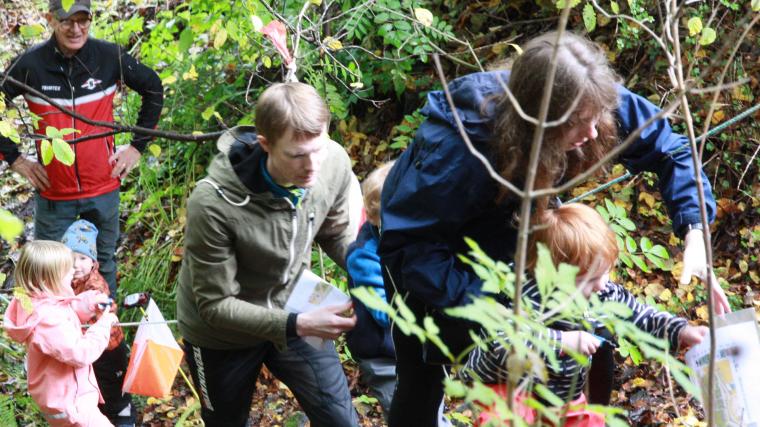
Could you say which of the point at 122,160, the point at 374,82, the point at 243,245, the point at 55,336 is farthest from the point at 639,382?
the point at 122,160

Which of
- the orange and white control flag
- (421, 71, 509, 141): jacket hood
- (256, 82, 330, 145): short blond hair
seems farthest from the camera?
the orange and white control flag

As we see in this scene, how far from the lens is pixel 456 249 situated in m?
2.52

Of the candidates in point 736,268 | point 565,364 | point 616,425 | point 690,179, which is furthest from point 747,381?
point 736,268

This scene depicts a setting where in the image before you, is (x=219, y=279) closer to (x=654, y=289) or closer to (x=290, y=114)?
(x=290, y=114)

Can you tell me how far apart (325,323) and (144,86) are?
3014 mm

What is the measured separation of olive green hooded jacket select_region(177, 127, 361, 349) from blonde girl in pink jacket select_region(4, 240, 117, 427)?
2.34 ft

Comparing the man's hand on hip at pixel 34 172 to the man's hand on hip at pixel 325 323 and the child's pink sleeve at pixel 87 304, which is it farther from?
the man's hand on hip at pixel 325 323

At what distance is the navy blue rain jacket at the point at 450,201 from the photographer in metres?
2.23

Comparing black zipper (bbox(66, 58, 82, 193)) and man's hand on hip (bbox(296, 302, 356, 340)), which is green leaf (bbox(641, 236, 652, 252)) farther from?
black zipper (bbox(66, 58, 82, 193))

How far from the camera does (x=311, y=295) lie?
3.10m

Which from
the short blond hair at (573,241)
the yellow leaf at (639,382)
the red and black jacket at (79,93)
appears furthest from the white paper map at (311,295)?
the red and black jacket at (79,93)

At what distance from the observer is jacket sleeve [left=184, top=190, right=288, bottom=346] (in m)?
2.89

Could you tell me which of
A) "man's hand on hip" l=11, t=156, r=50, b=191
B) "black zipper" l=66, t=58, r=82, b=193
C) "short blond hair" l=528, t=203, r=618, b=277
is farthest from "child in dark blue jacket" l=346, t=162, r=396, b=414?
"man's hand on hip" l=11, t=156, r=50, b=191

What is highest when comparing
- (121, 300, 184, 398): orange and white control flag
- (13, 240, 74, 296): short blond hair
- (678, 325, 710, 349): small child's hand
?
(678, 325, 710, 349): small child's hand
